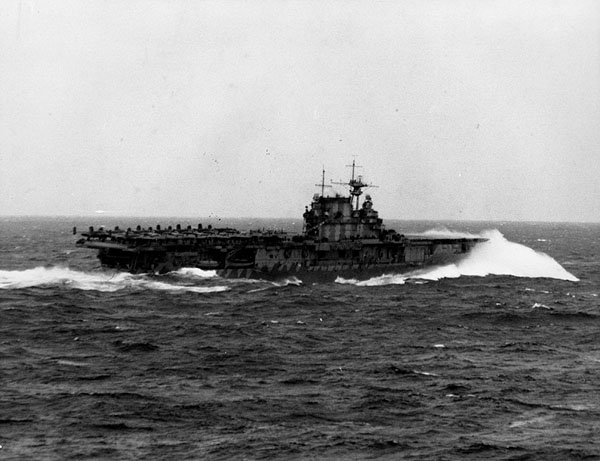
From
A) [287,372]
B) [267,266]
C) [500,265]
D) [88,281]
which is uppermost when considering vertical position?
[267,266]

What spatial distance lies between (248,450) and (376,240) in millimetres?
44346

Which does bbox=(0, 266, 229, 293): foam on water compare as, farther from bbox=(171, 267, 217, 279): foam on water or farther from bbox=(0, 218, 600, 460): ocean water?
bbox=(171, 267, 217, 279): foam on water

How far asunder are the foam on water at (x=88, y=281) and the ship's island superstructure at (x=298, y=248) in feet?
3.53

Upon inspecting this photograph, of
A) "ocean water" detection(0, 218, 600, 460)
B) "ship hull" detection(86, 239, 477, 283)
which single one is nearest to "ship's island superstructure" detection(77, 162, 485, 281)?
"ship hull" detection(86, 239, 477, 283)

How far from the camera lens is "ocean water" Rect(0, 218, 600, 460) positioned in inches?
826

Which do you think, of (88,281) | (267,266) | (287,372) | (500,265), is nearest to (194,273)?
(267,266)

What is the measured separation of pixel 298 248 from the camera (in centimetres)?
5894

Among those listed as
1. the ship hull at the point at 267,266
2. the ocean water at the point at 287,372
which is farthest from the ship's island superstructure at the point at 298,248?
the ocean water at the point at 287,372

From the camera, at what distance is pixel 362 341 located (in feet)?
119

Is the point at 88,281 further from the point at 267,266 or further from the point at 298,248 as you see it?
the point at 298,248

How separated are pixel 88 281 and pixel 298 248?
52.5ft

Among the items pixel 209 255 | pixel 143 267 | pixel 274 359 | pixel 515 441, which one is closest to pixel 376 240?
pixel 209 255

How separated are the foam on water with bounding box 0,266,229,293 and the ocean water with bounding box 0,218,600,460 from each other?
0.92 feet

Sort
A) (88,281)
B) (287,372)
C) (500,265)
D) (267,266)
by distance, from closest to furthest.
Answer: (287,372) < (88,281) < (267,266) < (500,265)
